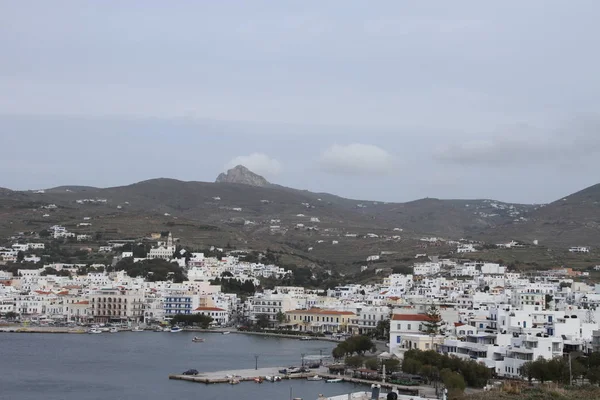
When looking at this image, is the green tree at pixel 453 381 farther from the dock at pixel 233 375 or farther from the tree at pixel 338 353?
the tree at pixel 338 353

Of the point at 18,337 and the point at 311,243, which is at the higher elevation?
the point at 311,243

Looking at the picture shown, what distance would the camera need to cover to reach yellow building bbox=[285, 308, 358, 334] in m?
65.7

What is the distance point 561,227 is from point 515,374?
107 m

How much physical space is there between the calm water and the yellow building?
5777 millimetres

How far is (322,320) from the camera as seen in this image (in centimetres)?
6700

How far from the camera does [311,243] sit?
123 meters

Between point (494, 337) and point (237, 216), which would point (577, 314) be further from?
point (237, 216)

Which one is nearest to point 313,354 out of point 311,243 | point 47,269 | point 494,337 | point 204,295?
point 494,337

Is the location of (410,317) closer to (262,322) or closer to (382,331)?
(382,331)

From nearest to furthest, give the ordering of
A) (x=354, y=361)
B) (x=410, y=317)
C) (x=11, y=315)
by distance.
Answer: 1. (x=354, y=361)
2. (x=410, y=317)
3. (x=11, y=315)

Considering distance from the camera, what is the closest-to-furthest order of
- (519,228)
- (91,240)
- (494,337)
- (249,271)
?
1. (494,337)
2. (249,271)
3. (91,240)
4. (519,228)

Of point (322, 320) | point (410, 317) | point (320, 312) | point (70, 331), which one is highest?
point (410, 317)

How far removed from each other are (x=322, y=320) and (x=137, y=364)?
24.3 meters

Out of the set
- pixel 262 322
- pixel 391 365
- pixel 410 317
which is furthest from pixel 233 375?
pixel 262 322
